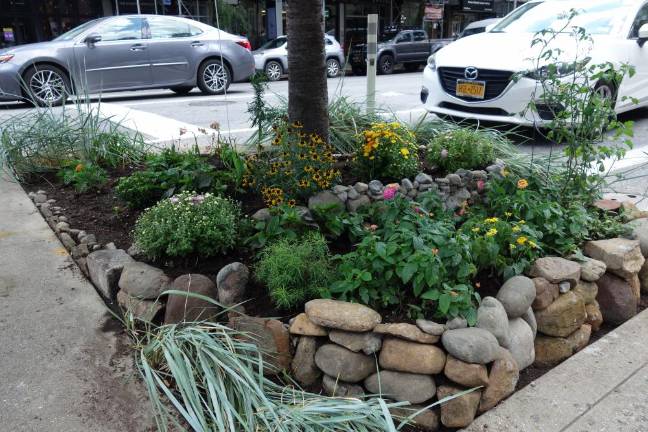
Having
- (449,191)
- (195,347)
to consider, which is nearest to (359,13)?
(449,191)

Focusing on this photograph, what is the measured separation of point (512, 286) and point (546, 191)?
3.83 ft

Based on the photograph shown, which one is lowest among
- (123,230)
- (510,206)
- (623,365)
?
(623,365)

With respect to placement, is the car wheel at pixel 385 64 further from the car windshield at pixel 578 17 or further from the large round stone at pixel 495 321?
the large round stone at pixel 495 321

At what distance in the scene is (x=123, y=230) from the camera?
3.71 m

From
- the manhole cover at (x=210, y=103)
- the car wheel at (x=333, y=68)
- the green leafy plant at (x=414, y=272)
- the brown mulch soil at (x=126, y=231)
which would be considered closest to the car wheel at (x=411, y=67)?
the car wheel at (x=333, y=68)

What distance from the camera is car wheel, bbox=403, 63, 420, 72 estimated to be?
22619 mm

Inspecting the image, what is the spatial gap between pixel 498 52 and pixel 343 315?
547 cm

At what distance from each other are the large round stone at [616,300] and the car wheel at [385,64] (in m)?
18.7

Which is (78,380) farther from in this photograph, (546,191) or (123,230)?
(546,191)

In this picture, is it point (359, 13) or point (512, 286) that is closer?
point (512, 286)

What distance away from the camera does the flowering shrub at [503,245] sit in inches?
111

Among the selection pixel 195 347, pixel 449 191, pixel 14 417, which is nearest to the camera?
pixel 14 417

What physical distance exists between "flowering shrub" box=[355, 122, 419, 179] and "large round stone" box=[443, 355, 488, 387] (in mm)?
1804

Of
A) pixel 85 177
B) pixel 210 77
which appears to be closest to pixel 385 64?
pixel 210 77
